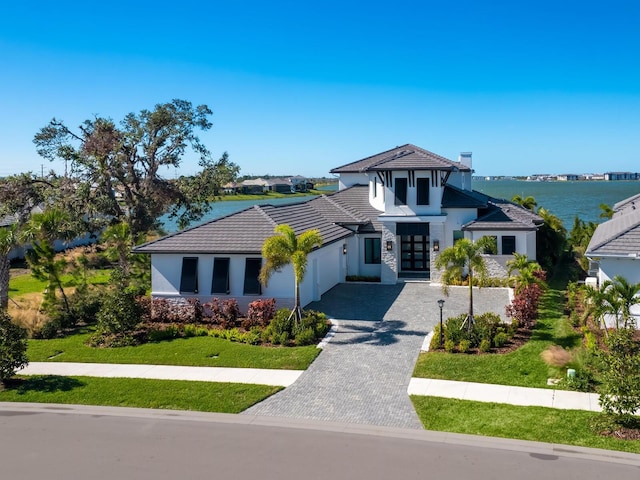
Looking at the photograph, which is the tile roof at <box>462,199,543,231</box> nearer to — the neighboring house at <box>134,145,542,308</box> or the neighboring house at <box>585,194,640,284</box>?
the neighboring house at <box>134,145,542,308</box>

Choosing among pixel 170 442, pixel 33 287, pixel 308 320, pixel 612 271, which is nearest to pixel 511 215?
pixel 612 271

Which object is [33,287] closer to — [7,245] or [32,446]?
[7,245]

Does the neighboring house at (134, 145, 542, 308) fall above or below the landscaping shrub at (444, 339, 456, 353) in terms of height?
above

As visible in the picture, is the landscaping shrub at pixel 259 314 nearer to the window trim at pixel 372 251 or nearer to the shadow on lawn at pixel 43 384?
the shadow on lawn at pixel 43 384

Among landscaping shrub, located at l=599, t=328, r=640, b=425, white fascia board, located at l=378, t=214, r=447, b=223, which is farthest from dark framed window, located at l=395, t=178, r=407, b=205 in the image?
landscaping shrub, located at l=599, t=328, r=640, b=425

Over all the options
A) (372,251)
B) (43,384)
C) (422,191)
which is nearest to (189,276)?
(43,384)

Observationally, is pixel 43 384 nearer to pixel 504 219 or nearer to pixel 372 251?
pixel 372 251

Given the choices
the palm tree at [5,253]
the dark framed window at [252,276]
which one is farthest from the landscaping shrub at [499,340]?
the palm tree at [5,253]
